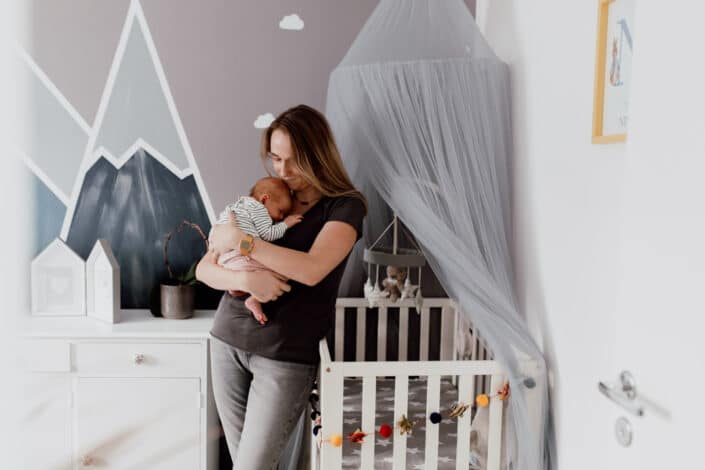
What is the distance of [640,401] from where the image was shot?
3.87 ft

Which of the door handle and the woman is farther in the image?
the woman

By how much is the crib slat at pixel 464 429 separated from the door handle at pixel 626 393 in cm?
69

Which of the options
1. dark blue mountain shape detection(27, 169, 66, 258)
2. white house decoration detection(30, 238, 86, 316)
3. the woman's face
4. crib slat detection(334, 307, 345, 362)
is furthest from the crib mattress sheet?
dark blue mountain shape detection(27, 169, 66, 258)

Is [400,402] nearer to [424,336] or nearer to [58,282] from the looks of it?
[424,336]

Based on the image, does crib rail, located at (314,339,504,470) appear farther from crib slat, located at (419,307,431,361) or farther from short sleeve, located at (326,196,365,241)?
crib slat, located at (419,307,431,361)

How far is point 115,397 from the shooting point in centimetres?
249

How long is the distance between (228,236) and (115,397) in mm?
1018

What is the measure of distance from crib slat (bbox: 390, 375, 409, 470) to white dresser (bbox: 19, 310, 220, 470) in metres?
0.92

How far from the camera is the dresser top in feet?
8.12

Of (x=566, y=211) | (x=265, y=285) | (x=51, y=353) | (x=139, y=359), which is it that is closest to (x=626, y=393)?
(x=566, y=211)

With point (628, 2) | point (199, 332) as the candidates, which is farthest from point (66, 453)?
point (628, 2)

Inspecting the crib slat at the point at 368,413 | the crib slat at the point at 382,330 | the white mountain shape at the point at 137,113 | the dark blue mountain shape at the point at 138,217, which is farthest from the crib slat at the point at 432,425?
the white mountain shape at the point at 137,113

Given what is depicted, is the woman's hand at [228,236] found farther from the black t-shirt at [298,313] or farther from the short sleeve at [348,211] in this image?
the short sleeve at [348,211]

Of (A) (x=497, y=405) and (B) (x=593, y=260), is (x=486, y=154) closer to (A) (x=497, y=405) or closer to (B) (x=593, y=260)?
(B) (x=593, y=260)
